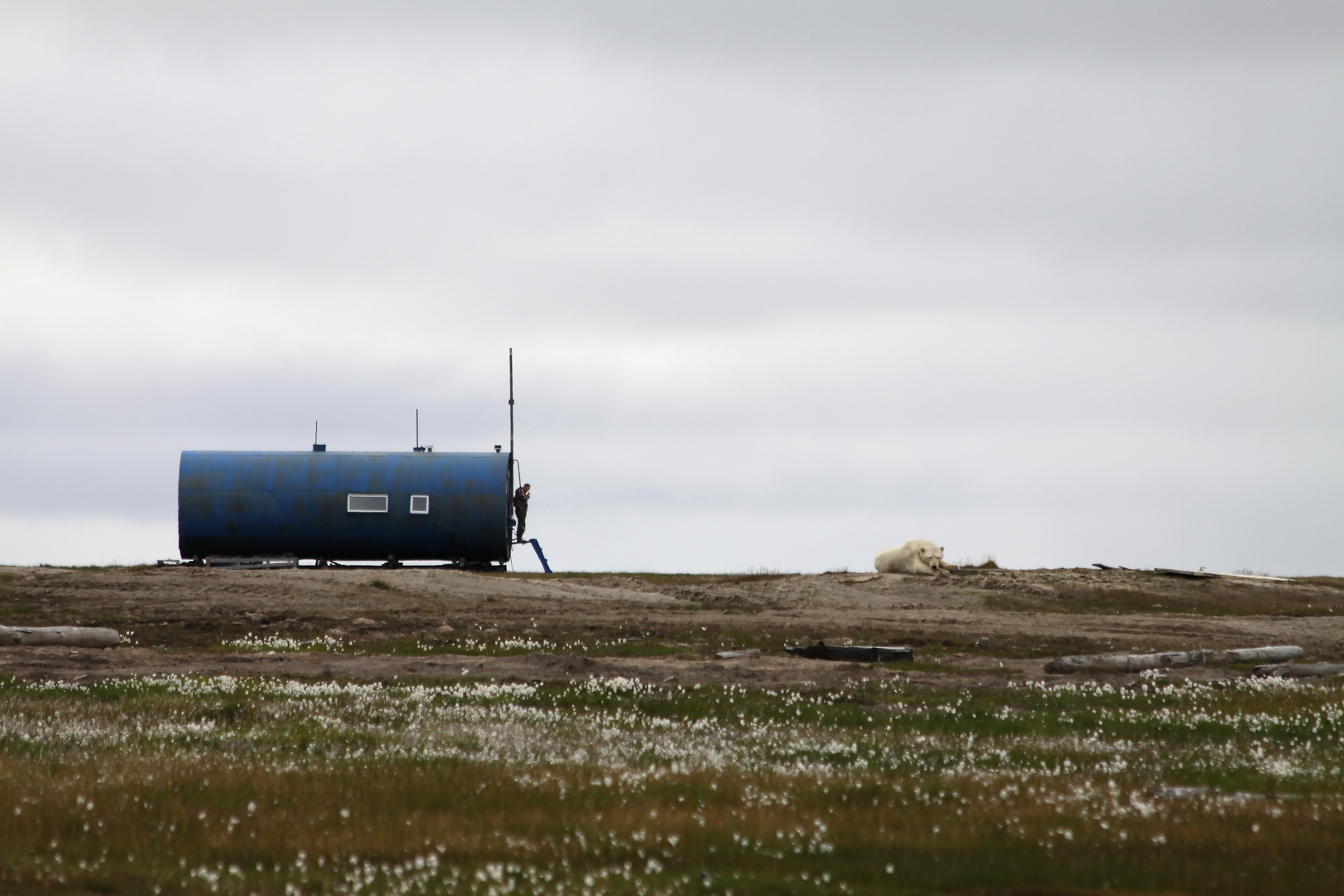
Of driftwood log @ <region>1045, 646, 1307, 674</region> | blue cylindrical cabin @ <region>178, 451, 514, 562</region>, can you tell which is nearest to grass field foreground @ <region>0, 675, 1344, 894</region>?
driftwood log @ <region>1045, 646, 1307, 674</region>

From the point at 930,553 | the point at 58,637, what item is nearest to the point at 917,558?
the point at 930,553

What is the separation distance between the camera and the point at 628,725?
1784 cm

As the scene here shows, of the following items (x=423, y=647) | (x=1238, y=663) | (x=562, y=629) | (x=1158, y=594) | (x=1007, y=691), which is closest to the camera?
(x=1007, y=691)

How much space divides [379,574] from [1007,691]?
2787 cm

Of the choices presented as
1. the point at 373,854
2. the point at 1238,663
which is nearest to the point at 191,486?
the point at 1238,663

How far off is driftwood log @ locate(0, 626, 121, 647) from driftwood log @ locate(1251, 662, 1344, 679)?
25566 millimetres

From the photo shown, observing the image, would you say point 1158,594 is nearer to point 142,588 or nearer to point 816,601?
point 816,601

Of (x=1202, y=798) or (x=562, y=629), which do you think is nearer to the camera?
(x=1202, y=798)

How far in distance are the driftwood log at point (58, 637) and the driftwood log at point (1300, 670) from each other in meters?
25.6

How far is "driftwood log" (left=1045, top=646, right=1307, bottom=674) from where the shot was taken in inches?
976

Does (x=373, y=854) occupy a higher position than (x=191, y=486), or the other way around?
(x=191, y=486)

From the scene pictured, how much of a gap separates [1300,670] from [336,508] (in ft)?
119

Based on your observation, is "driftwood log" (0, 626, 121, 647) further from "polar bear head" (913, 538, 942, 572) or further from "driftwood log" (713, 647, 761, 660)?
"polar bear head" (913, 538, 942, 572)

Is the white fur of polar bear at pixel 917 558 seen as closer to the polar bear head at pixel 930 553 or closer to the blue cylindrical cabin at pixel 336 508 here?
the polar bear head at pixel 930 553
